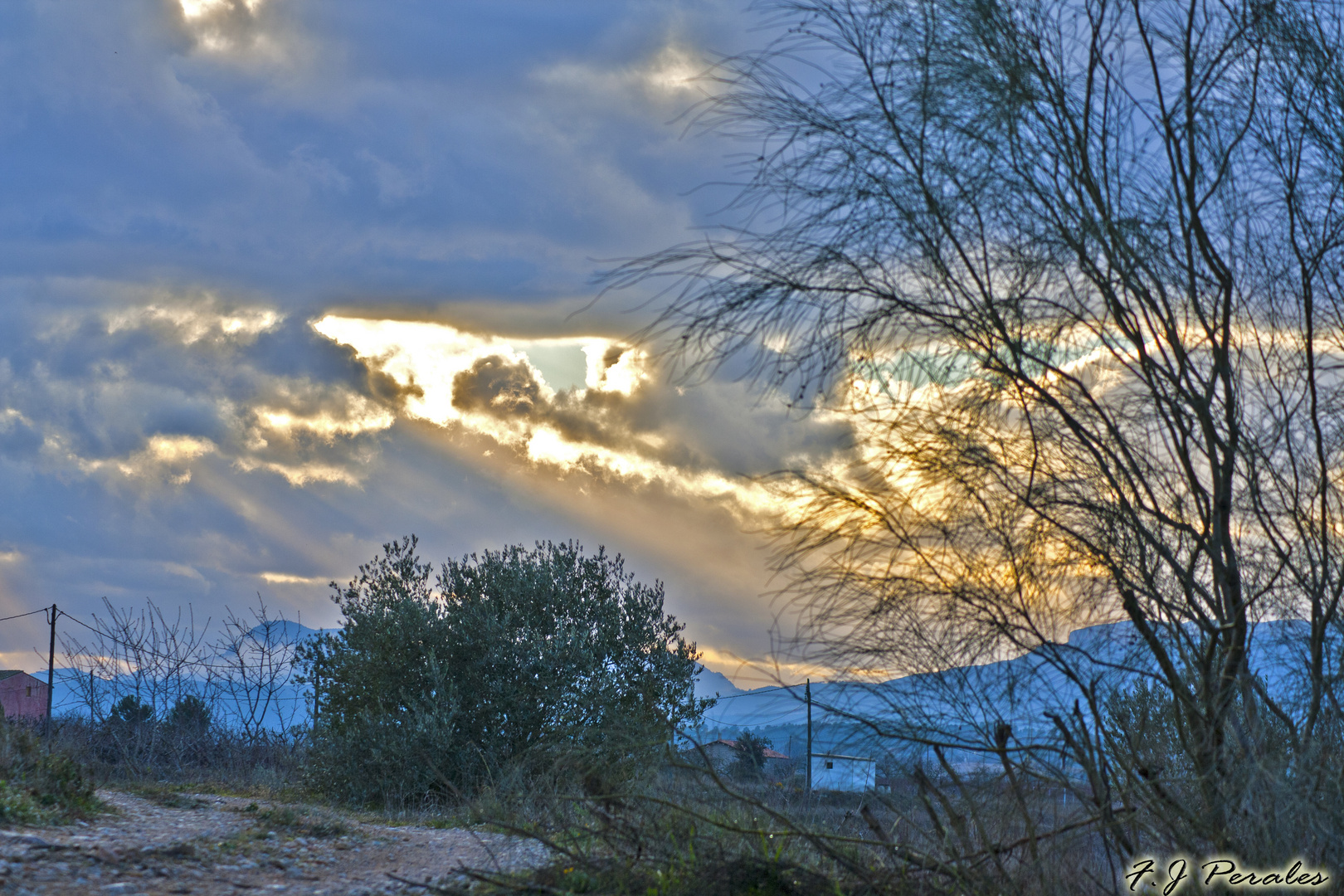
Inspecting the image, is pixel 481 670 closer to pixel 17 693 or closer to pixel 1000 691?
pixel 1000 691

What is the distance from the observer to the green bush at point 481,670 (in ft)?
41.2

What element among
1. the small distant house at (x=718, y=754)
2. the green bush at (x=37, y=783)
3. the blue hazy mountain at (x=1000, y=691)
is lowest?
the green bush at (x=37, y=783)

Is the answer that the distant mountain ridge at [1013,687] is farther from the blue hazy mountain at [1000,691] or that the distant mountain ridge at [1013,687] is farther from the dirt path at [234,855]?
the dirt path at [234,855]

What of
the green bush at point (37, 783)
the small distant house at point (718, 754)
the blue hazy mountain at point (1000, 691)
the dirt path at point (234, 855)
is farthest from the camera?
the green bush at point (37, 783)

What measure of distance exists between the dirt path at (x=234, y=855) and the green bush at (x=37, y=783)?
303 mm

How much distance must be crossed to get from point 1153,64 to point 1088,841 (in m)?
3.64

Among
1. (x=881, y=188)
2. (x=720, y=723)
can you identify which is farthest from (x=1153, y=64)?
(x=720, y=723)

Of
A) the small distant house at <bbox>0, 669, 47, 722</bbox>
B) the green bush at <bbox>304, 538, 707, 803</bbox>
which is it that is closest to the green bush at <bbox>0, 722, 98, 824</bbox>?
the green bush at <bbox>304, 538, 707, 803</bbox>

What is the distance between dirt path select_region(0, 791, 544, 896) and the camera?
6.10m

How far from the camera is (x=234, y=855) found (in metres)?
7.30
